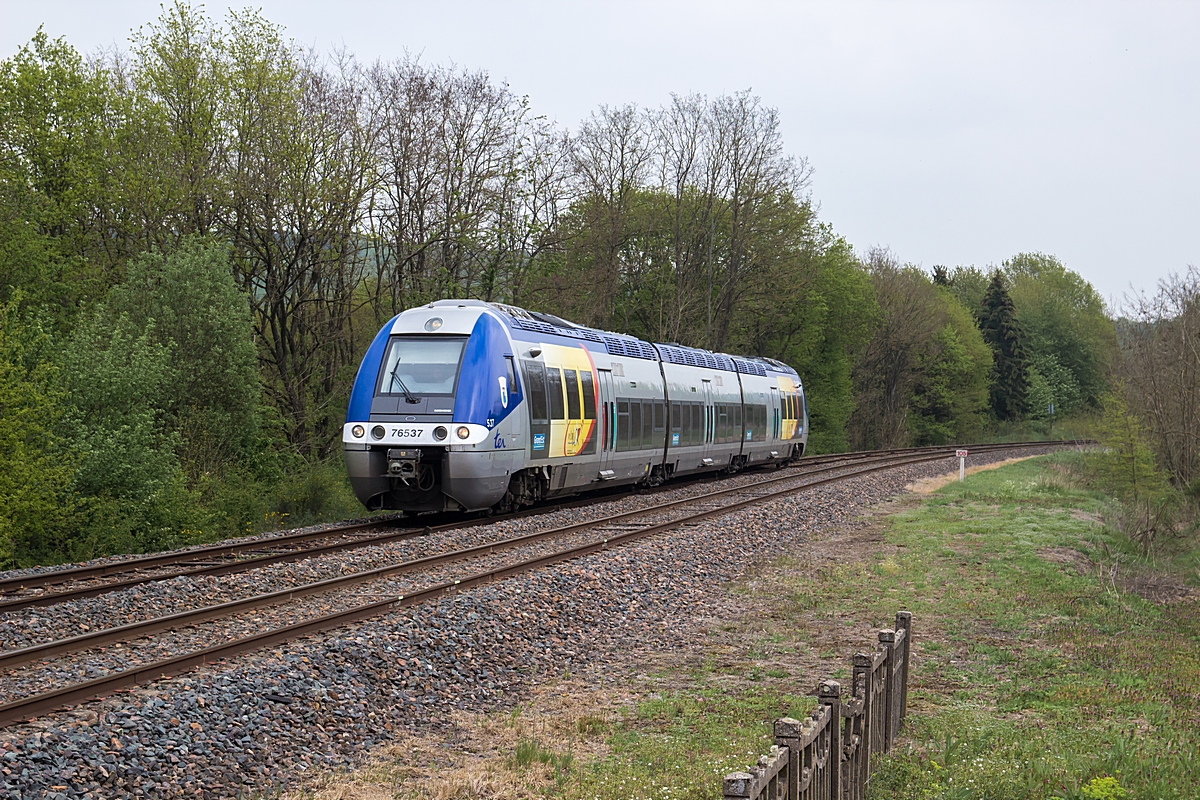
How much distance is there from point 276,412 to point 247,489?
5.18m

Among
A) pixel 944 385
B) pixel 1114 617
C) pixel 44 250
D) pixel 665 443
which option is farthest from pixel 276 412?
pixel 944 385

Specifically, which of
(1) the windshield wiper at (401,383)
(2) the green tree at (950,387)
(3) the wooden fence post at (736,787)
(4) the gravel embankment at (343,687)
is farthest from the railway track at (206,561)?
(2) the green tree at (950,387)

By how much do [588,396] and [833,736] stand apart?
16346 millimetres

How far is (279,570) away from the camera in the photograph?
506 inches

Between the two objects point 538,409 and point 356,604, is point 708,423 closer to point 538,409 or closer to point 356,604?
point 538,409

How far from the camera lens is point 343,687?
8.09 meters

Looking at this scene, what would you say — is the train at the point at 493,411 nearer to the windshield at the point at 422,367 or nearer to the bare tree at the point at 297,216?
the windshield at the point at 422,367

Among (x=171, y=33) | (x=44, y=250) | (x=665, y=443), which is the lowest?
(x=665, y=443)

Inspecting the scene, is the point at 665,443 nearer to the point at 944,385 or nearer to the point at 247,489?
the point at 247,489

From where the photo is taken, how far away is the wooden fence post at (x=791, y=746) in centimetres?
468

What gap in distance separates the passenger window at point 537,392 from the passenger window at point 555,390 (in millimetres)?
201

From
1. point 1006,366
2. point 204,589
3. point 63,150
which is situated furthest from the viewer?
point 1006,366

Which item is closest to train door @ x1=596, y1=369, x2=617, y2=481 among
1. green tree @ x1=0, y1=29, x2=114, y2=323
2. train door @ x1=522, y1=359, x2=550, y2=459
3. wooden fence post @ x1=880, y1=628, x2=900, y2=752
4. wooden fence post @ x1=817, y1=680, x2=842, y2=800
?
train door @ x1=522, y1=359, x2=550, y2=459

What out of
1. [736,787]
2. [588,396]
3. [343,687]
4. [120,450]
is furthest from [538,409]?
[736,787]
